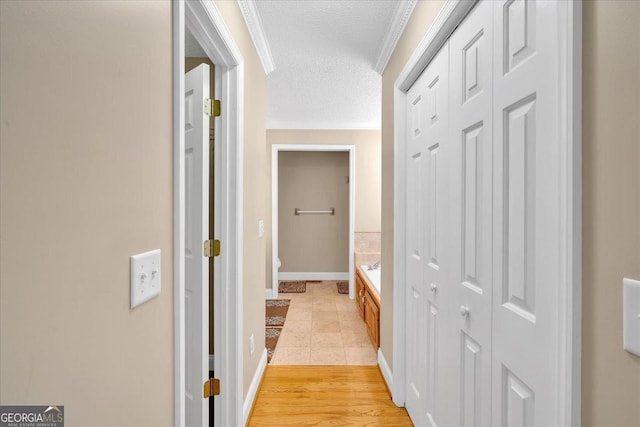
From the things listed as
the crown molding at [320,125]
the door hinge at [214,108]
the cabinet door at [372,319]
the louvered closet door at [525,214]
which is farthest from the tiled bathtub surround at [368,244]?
the louvered closet door at [525,214]

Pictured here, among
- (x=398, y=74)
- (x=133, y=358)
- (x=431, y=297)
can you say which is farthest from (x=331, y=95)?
(x=133, y=358)

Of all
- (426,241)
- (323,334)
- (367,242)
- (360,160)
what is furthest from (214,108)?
(367,242)

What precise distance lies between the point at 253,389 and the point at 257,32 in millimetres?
2330

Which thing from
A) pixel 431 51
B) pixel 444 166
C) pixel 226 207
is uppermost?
pixel 431 51

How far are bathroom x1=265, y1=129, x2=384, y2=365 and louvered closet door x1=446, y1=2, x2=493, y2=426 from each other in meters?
1.67

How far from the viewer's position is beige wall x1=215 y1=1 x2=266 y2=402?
2.07 meters

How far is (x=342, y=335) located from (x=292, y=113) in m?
2.71

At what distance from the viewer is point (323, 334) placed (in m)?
3.61

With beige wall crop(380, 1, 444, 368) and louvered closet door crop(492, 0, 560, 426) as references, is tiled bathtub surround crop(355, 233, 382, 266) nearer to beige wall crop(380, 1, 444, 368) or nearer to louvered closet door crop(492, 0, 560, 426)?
beige wall crop(380, 1, 444, 368)

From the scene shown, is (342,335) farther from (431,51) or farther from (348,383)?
(431,51)

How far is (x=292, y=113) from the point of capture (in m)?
4.42

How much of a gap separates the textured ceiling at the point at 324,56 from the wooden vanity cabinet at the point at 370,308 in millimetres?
2007

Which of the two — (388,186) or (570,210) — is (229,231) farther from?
(570,210)

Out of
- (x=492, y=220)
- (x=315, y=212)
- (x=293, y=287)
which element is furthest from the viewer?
(x=315, y=212)
